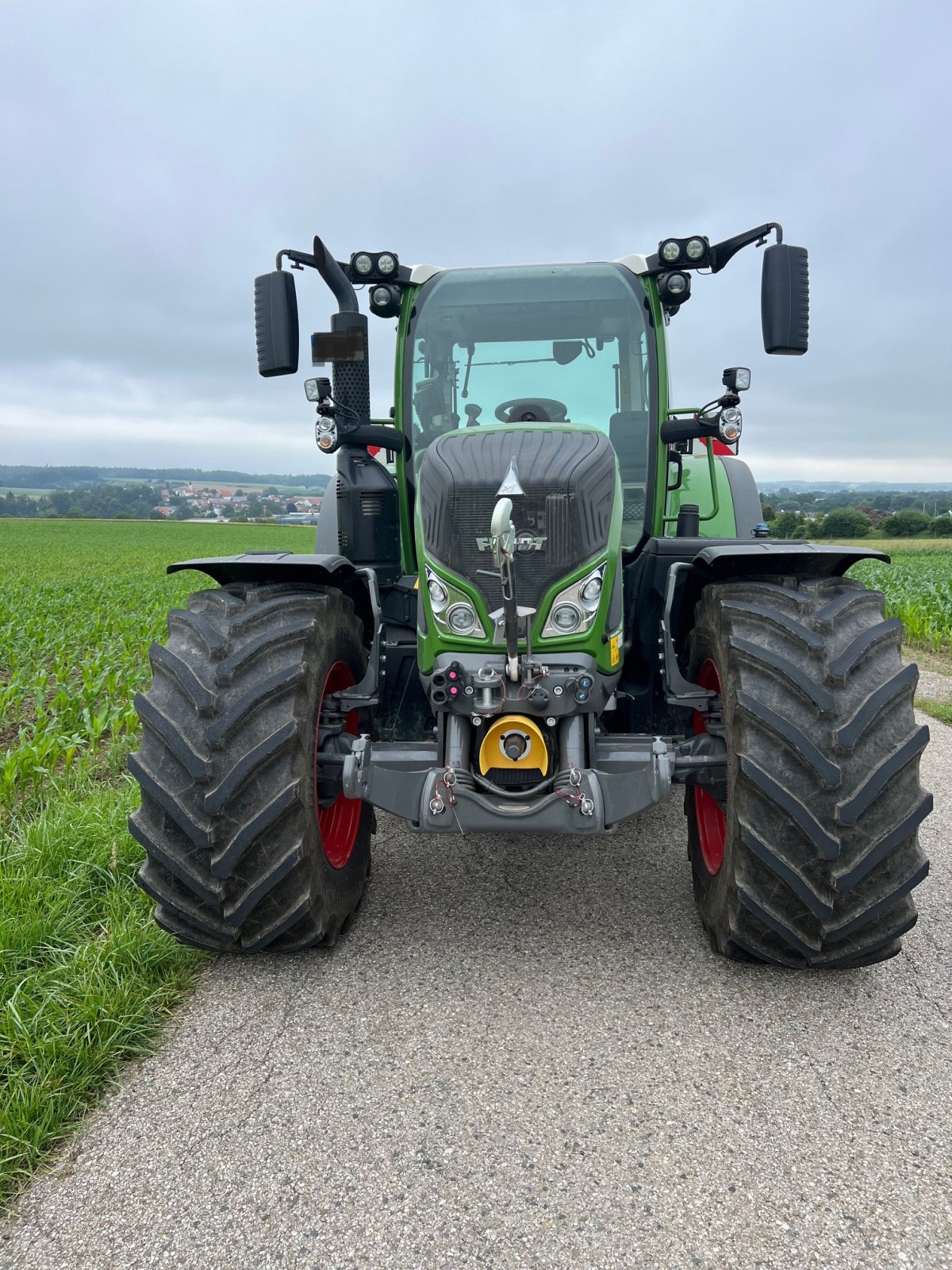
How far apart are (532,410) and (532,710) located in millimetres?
1624

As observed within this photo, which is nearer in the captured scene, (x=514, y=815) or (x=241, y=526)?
(x=514, y=815)

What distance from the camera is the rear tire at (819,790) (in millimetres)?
2336

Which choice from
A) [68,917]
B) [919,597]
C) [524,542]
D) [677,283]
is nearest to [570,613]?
[524,542]

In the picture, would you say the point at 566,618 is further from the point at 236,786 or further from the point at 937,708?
the point at 937,708

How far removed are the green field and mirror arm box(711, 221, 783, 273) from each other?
131 inches

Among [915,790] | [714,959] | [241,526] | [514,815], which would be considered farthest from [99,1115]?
[241,526]

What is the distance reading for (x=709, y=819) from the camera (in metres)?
3.11

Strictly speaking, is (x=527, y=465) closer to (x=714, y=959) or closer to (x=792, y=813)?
(x=792, y=813)

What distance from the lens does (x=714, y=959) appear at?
275 cm

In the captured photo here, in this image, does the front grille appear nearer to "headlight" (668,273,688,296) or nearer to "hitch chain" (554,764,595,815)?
"hitch chain" (554,764,595,815)

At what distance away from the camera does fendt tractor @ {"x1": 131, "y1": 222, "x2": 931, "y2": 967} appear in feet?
7.86

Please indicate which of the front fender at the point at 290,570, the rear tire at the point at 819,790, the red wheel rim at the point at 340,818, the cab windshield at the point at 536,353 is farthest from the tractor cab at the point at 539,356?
the rear tire at the point at 819,790

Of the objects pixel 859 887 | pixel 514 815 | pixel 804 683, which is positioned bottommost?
pixel 859 887

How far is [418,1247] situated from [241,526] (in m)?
64.0
